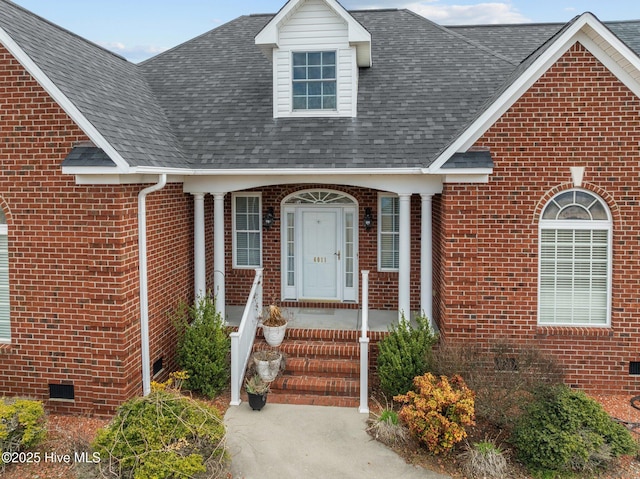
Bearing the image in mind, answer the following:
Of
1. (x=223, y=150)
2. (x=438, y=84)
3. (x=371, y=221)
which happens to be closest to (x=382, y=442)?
(x=371, y=221)

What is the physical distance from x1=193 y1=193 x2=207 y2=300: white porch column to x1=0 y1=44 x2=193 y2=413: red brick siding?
206 cm

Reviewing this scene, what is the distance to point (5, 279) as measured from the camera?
338 inches

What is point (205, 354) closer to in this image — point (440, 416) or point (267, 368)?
point (267, 368)

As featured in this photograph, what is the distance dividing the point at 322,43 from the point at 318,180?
3232mm

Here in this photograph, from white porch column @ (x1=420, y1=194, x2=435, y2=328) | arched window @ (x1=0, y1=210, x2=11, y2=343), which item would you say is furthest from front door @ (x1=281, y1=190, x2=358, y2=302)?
arched window @ (x1=0, y1=210, x2=11, y2=343)

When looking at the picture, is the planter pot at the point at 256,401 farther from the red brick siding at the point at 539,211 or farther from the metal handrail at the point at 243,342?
the red brick siding at the point at 539,211

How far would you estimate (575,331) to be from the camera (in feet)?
29.7

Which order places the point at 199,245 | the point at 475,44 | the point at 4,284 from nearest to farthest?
the point at 4,284 < the point at 199,245 < the point at 475,44

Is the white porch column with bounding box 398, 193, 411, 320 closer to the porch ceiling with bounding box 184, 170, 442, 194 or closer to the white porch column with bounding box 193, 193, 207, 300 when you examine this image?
the porch ceiling with bounding box 184, 170, 442, 194

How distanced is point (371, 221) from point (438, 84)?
3452 mm

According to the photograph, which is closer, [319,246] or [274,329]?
[274,329]

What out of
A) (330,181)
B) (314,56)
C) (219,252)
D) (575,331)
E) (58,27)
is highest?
(58,27)

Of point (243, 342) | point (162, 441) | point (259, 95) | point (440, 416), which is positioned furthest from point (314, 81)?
point (162, 441)

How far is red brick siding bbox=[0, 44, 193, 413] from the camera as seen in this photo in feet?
26.6
